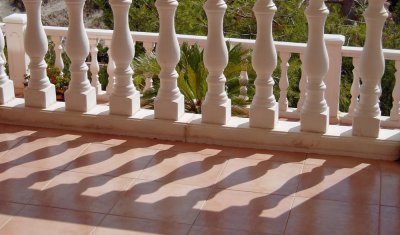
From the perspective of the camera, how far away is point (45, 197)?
123 inches

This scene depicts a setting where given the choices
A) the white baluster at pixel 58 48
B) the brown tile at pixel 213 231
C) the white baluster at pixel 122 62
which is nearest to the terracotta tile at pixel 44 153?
the white baluster at pixel 122 62

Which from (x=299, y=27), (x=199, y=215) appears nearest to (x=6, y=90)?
(x=199, y=215)

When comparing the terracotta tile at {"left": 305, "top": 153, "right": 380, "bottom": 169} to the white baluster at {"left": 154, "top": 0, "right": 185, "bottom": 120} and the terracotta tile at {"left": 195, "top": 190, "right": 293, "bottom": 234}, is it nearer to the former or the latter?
the terracotta tile at {"left": 195, "top": 190, "right": 293, "bottom": 234}

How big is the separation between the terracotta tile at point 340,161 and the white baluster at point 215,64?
1.61 feet

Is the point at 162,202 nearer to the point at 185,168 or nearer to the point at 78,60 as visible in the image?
the point at 185,168

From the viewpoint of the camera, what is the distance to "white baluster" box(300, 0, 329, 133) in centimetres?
336

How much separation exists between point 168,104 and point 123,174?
555 mm

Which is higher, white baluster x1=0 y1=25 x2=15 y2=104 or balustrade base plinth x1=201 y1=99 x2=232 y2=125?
white baluster x1=0 y1=25 x2=15 y2=104

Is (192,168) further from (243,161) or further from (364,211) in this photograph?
(364,211)

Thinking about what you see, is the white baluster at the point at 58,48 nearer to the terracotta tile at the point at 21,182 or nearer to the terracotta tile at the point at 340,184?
the terracotta tile at the point at 21,182

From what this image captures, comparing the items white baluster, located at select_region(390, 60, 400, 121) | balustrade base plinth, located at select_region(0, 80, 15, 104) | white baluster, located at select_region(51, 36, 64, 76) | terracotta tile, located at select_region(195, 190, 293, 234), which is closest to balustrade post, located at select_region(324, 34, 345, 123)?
white baluster, located at select_region(390, 60, 400, 121)

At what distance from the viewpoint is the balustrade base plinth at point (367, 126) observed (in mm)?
3546

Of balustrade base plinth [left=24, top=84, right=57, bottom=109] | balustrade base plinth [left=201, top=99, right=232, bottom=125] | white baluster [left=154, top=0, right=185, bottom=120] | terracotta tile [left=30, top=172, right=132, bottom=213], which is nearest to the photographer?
terracotta tile [left=30, top=172, right=132, bottom=213]

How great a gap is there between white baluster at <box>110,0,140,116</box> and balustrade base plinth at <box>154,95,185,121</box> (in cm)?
15
